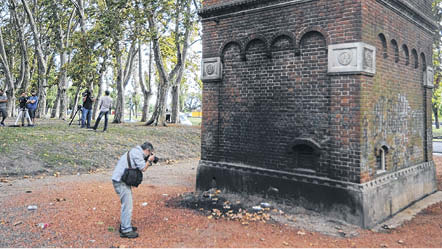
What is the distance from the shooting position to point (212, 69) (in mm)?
8727

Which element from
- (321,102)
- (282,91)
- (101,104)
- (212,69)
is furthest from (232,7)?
(101,104)

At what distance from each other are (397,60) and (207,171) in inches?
207

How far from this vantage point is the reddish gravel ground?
17.5 feet

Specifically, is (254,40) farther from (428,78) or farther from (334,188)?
(428,78)

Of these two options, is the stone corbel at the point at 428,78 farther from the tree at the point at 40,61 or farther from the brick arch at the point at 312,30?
the tree at the point at 40,61

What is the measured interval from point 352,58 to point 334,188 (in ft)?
8.34

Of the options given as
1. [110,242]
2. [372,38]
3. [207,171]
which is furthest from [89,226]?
[372,38]

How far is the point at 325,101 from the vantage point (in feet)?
22.6

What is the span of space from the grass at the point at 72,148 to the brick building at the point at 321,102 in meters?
5.75

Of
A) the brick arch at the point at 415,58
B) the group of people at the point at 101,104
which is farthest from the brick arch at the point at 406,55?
the group of people at the point at 101,104

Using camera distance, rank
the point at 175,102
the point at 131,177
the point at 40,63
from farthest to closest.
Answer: the point at 175,102, the point at 40,63, the point at 131,177

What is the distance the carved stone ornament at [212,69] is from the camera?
8602 millimetres

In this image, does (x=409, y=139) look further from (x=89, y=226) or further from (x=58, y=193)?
(x=58, y=193)

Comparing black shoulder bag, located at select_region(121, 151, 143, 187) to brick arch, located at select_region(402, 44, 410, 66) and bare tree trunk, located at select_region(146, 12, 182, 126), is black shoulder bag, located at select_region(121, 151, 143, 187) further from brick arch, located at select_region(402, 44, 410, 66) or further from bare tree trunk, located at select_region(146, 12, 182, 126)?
bare tree trunk, located at select_region(146, 12, 182, 126)
